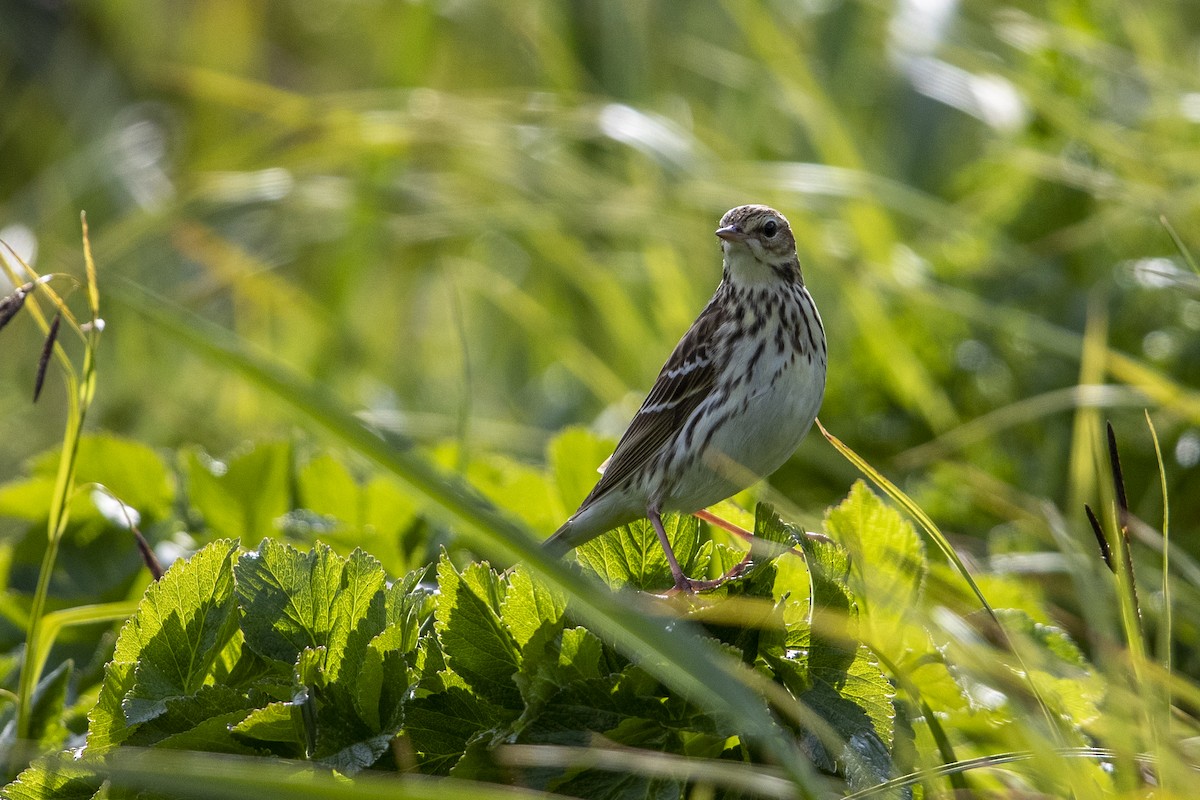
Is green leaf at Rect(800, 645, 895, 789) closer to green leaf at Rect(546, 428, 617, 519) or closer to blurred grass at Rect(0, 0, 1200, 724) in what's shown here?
blurred grass at Rect(0, 0, 1200, 724)

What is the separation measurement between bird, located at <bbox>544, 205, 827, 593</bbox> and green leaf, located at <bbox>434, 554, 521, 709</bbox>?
0.49 metres

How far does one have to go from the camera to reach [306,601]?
2125 mm

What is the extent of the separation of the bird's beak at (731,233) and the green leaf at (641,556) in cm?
88

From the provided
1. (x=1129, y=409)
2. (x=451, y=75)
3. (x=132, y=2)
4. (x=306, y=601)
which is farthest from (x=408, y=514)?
(x=132, y=2)

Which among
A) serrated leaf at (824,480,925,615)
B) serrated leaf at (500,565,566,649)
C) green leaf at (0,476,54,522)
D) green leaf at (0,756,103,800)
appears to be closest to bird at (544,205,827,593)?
serrated leaf at (824,480,925,615)

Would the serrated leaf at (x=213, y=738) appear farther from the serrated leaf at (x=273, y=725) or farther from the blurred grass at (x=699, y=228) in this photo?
the blurred grass at (x=699, y=228)

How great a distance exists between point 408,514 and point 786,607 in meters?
1.23

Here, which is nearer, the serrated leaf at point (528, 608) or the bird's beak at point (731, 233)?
Result: the serrated leaf at point (528, 608)

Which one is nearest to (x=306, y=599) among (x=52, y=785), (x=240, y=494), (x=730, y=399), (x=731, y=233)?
(x=52, y=785)

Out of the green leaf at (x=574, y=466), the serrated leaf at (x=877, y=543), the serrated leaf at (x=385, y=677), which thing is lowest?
the green leaf at (x=574, y=466)

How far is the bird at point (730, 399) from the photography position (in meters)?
2.70

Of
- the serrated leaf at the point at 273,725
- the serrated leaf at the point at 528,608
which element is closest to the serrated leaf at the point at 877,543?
the serrated leaf at the point at 528,608

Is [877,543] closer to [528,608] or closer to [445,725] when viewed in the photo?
[528,608]

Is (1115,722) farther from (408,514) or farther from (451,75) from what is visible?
(451,75)
